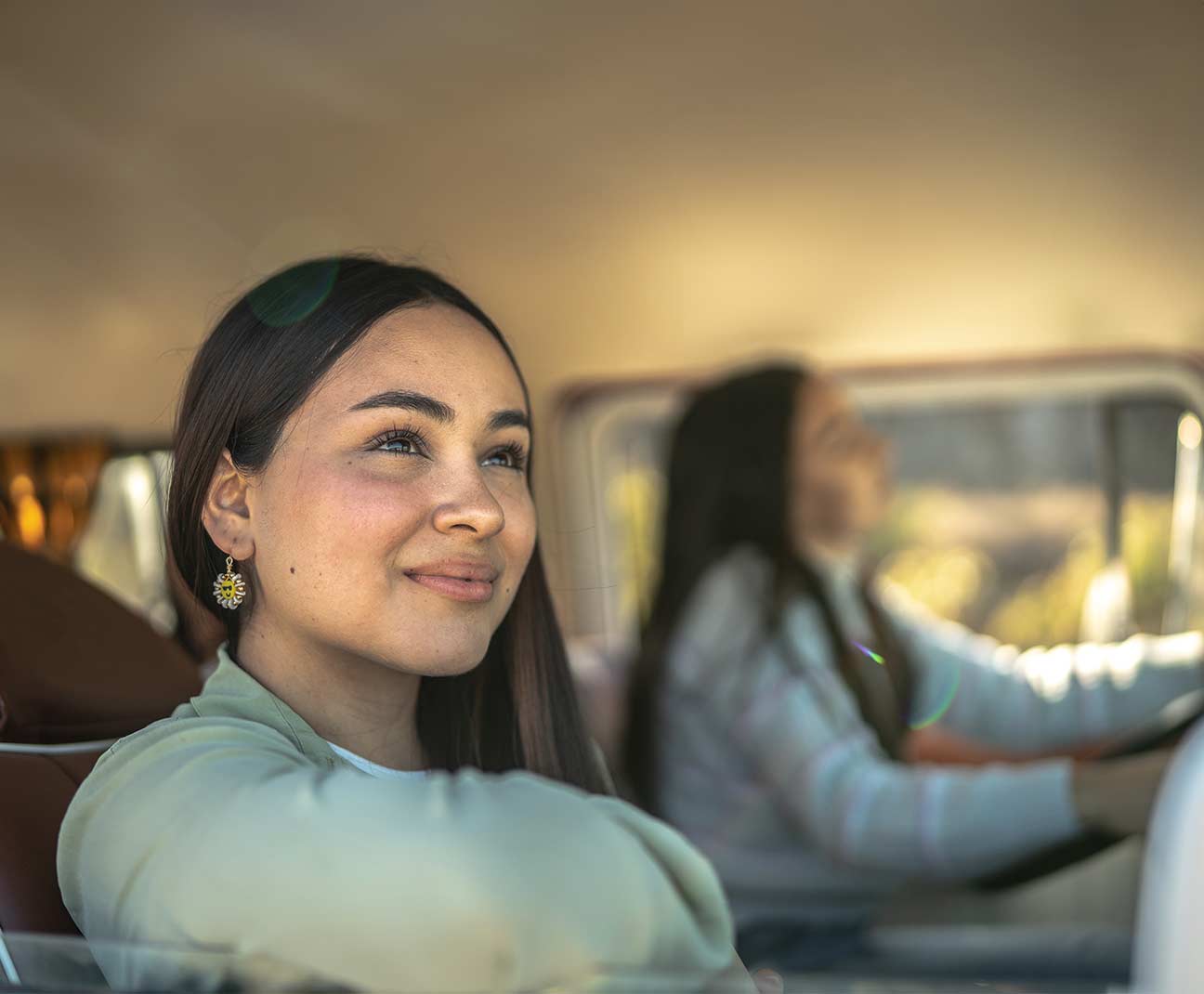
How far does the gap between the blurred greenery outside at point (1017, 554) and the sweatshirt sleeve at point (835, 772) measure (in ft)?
2.81

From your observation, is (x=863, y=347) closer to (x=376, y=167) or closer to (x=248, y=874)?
(x=376, y=167)

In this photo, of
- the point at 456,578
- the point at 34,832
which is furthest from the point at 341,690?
the point at 34,832

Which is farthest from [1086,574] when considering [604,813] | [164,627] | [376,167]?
[604,813]

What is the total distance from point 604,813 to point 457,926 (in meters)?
0.12

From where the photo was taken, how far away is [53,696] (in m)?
1.27

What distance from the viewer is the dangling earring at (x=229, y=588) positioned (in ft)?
3.27

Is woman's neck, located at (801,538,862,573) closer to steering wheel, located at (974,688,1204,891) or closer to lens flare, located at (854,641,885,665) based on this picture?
lens flare, located at (854,641,885,665)

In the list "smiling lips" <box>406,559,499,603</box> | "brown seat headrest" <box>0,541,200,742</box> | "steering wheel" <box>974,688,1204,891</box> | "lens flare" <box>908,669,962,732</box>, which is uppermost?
"smiling lips" <box>406,559,499,603</box>

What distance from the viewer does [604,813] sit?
32.0 inches

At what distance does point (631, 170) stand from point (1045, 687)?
162 centimetres

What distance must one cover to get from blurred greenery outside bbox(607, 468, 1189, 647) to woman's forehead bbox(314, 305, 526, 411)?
8.50 ft

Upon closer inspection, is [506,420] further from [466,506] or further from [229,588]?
[229,588]

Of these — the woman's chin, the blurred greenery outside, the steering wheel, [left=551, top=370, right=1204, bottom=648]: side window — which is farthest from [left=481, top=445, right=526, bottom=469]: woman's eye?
[left=551, top=370, right=1204, bottom=648]: side window

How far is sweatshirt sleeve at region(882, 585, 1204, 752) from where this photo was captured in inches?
118
